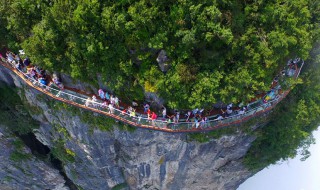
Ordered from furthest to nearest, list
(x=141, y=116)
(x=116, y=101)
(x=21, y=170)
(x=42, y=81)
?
1. (x=21, y=170)
2. (x=42, y=81)
3. (x=141, y=116)
4. (x=116, y=101)

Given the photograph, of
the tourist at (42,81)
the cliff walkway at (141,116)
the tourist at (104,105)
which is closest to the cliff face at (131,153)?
the cliff walkway at (141,116)

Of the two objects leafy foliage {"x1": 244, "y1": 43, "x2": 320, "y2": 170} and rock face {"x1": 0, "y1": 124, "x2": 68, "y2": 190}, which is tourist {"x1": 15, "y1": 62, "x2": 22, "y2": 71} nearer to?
rock face {"x1": 0, "y1": 124, "x2": 68, "y2": 190}

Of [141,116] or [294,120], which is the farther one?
[294,120]

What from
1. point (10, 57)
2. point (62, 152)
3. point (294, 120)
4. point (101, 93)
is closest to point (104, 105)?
point (101, 93)

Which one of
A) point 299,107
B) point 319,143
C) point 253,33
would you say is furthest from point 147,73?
point 319,143

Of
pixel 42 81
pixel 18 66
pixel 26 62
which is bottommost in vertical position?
pixel 42 81

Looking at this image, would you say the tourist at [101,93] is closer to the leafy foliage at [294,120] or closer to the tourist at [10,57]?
the tourist at [10,57]

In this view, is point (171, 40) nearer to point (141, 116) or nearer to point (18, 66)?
point (141, 116)
